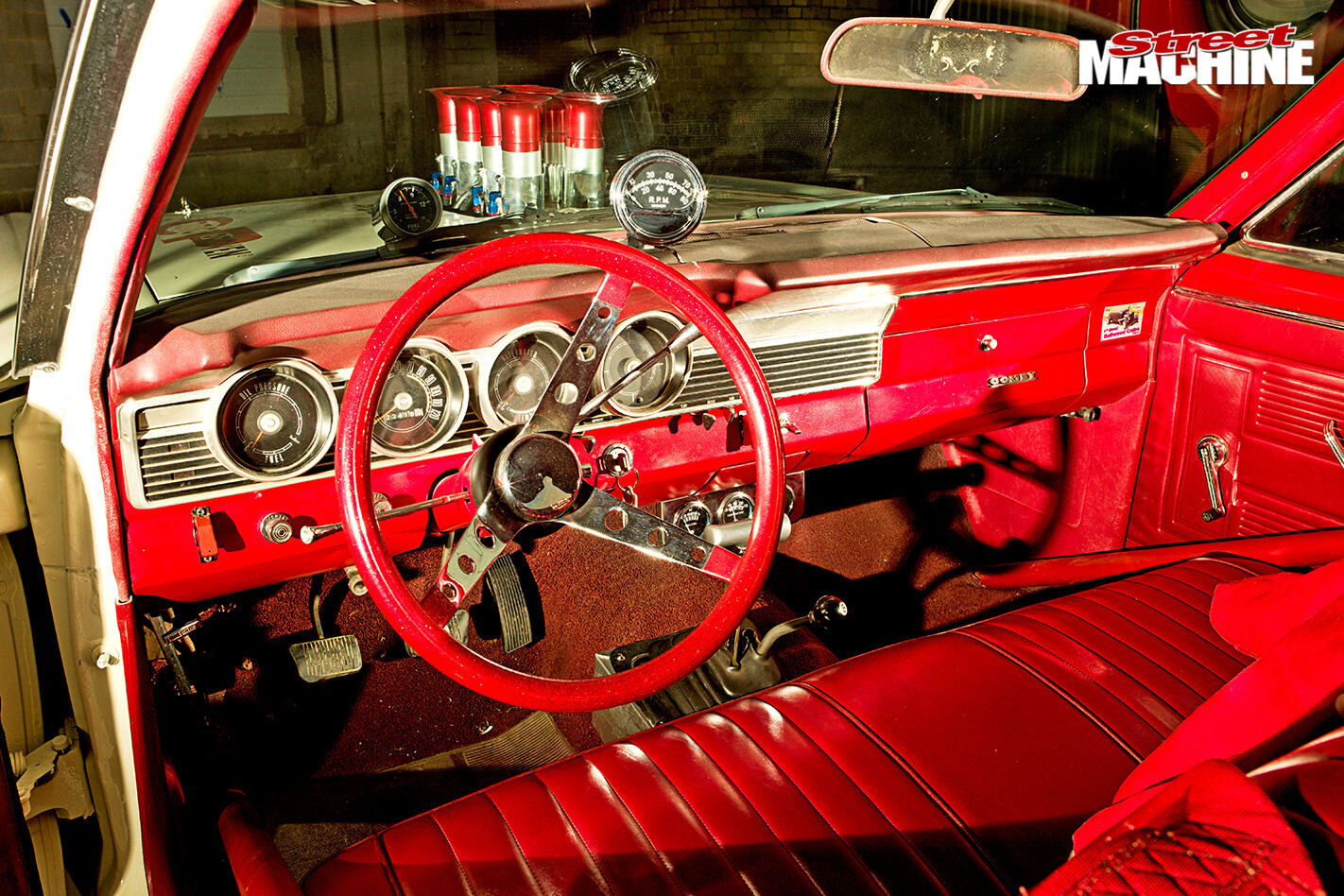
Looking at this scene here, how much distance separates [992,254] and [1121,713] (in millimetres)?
968

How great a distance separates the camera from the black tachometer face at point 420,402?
1586 millimetres

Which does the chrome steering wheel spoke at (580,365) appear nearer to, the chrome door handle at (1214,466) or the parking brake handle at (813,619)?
the parking brake handle at (813,619)

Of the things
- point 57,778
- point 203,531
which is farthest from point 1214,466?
point 57,778

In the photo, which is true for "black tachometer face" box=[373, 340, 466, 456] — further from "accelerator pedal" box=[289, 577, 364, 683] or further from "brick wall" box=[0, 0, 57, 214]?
"accelerator pedal" box=[289, 577, 364, 683]

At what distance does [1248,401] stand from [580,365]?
171cm

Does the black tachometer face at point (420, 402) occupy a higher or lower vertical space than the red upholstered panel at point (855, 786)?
higher

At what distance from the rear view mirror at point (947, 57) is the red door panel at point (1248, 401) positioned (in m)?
0.71

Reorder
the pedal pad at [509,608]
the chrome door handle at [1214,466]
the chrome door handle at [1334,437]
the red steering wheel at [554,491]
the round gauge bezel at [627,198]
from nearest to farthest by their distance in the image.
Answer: the red steering wheel at [554,491]
the round gauge bezel at [627,198]
the chrome door handle at [1334,437]
the chrome door handle at [1214,466]
the pedal pad at [509,608]

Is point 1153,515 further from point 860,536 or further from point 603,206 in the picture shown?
point 603,206

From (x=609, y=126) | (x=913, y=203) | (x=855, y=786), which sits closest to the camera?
(x=855, y=786)

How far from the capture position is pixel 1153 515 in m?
2.52

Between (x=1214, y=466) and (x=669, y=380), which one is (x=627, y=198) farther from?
(x=1214, y=466)

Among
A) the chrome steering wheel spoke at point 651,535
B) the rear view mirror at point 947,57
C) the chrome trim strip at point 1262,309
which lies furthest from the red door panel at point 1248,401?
the chrome steering wheel spoke at point 651,535

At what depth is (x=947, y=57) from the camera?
1.96 m
